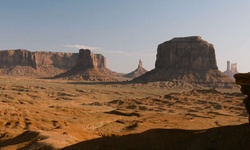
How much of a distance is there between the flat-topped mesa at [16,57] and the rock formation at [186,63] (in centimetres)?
7559

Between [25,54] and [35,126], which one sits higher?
[25,54]

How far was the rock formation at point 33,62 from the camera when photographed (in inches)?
5551

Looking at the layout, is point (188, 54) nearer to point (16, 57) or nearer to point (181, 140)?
point (181, 140)

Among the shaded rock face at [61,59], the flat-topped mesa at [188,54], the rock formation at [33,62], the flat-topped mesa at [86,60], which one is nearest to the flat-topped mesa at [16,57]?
the rock formation at [33,62]

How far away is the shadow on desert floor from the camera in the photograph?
11320 mm

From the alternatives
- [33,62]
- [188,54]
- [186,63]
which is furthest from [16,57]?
[188,54]

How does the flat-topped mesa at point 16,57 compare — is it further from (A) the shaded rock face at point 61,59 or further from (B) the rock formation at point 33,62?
(A) the shaded rock face at point 61,59

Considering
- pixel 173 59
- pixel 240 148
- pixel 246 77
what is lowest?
pixel 240 148

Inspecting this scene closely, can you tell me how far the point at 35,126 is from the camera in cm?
1939

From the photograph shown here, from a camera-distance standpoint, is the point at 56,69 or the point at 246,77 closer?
the point at 246,77

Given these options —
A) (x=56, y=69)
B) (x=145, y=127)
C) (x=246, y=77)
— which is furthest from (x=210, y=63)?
(x=56, y=69)

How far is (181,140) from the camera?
12516mm

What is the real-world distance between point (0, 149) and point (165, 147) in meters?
7.81

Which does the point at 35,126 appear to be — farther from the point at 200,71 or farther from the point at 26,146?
the point at 200,71
